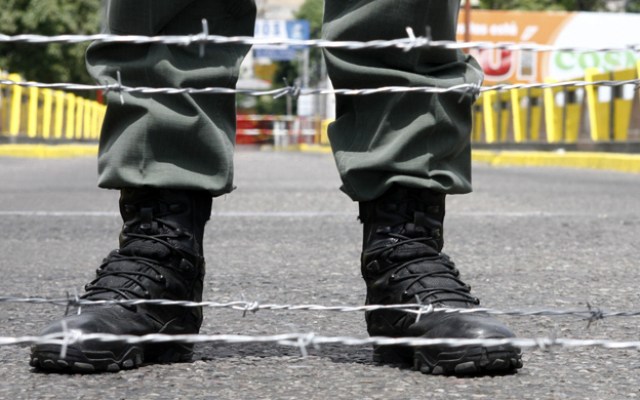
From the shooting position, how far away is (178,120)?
6.40 ft

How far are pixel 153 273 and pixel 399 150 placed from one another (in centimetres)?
46

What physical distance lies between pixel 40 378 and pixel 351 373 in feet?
1.58

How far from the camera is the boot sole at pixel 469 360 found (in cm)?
176

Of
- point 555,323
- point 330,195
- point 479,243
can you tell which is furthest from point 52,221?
point 555,323

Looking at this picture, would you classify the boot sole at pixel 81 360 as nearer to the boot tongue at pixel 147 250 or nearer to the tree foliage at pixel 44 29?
the boot tongue at pixel 147 250

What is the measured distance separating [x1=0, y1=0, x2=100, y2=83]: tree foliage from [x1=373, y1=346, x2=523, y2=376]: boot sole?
3738 cm

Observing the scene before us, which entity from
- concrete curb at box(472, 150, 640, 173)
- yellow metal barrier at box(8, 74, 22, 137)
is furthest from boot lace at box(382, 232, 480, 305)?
yellow metal barrier at box(8, 74, 22, 137)

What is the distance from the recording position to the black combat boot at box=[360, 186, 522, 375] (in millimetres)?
1893

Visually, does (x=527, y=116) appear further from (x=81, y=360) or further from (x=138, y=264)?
(x=81, y=360)

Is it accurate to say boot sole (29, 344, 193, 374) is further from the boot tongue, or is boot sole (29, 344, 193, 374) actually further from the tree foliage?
the tree foliage

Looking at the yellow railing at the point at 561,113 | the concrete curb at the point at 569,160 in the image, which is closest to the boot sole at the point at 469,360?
the concrete curb at the point at 569,160

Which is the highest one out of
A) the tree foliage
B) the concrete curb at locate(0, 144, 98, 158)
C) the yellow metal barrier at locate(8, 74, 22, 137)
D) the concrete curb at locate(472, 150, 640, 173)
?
the tree foliage

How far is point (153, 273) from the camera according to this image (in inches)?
76.0

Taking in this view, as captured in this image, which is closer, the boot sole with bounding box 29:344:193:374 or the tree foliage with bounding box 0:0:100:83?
the boot sole with bounding box 29:344:193:374
